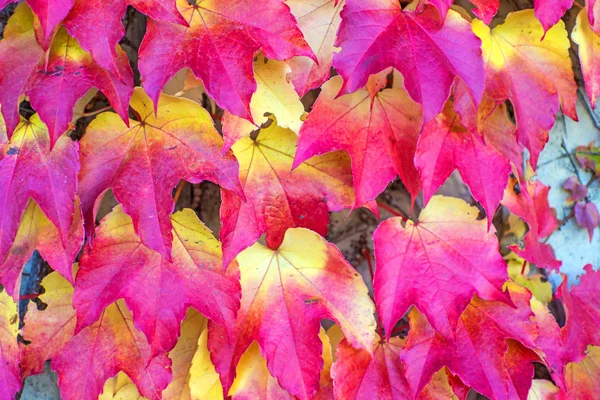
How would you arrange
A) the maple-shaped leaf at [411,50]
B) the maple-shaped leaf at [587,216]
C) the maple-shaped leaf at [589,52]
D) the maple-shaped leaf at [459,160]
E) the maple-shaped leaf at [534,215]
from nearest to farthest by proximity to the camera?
the maple-shaped leaf at [411,50]
the maple-shaped leaf at [459,160]
the maple-shaped leaf at [589,52]
the maple-shaped leaf at [534,215]
the maple-shaped leaf at [587,216]

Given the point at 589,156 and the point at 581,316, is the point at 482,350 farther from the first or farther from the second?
the point at 589,156

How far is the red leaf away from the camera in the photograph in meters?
0.77

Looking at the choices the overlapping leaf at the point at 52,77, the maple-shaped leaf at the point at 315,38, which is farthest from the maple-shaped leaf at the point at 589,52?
the overlapping leaf at the point at 52,77

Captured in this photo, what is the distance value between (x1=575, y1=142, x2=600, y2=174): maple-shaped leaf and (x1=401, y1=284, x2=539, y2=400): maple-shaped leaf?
0.44 meters

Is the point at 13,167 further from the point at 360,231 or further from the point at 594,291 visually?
the point at 594,291

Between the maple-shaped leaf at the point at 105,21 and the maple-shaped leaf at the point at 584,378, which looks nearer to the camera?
the maple-shaped leaf at the point at 105,21

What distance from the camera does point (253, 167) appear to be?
797 mm

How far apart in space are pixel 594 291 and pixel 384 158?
0.56 m

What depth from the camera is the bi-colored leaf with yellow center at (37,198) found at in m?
0.72

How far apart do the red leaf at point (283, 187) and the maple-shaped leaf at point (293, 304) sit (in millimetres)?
42

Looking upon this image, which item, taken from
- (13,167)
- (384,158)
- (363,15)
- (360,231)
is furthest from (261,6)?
(360,231)

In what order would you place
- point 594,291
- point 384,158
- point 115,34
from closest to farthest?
point 115,34, point 384,158, point 594,291

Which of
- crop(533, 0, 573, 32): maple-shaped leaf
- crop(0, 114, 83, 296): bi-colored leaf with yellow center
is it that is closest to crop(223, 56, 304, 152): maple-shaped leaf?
crop(0, 114, 83, 296): bi-colored leaf with yellow center

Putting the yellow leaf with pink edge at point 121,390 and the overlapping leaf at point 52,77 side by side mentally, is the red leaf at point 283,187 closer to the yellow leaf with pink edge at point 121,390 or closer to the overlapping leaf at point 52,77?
the overlapping leaf at point 52,77
